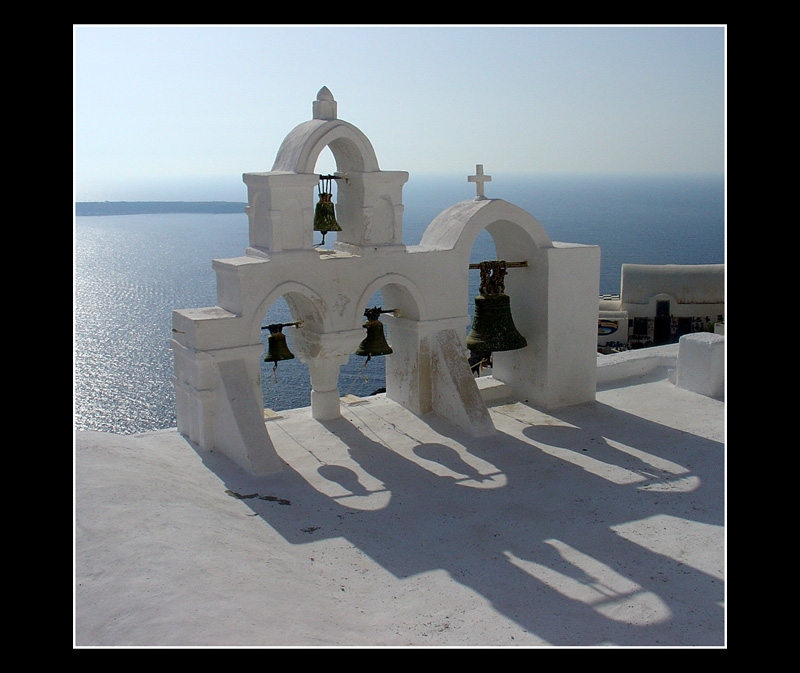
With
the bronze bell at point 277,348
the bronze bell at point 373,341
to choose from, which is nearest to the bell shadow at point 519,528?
the bronze bell at point 373,341

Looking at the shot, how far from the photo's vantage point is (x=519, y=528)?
370 inches

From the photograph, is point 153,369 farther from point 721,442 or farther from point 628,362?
point 721,442

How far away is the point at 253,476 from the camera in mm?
10531

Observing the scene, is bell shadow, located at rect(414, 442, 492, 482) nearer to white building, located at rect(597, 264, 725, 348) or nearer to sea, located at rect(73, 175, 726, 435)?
sea, located at rect(73, 175, 726, 435)

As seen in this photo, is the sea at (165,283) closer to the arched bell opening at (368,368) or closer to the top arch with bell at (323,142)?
the arched bell opening at (368,368)

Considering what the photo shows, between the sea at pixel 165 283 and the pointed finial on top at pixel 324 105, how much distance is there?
4.15 metres

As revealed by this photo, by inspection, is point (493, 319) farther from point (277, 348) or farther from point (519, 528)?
point (519, 528)

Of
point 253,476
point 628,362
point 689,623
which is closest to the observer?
point 689,623

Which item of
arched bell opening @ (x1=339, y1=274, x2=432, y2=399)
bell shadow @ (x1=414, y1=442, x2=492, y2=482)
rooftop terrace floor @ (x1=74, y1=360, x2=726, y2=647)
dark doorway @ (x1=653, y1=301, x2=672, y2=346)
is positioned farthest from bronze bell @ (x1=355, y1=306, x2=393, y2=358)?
dark doorway @ (x1=653, y1=301, x2=672, y2=346)

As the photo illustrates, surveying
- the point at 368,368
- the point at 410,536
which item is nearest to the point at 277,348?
the point at 410,536

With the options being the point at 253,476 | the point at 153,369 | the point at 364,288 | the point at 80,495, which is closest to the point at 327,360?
the point at 364,288

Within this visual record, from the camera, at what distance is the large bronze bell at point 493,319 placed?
1305cm

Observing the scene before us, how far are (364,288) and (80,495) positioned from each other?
16.6 feet

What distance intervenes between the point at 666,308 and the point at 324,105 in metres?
24.1
